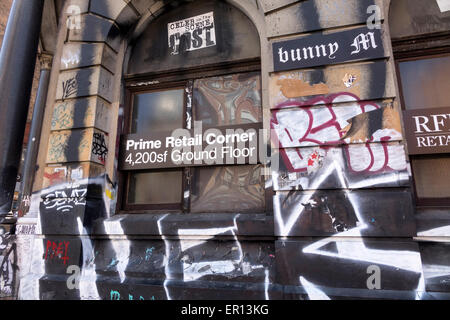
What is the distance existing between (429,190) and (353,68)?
1.88 meters

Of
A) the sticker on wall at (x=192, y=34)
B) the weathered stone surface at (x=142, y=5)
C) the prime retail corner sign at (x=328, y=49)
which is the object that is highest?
the weathered stone surface at (x=142, y=5)

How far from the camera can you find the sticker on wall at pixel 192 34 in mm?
4605

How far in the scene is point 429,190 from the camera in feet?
11.0

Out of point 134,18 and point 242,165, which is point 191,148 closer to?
point 242,165

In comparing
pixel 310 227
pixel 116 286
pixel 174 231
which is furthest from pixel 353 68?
pixel 116 286

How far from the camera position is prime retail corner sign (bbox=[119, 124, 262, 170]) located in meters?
4.02

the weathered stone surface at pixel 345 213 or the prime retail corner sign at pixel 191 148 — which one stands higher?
the prime retail corner sign at pixel 191 148

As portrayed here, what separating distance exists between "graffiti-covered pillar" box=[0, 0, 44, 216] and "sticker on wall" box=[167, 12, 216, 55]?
239cm

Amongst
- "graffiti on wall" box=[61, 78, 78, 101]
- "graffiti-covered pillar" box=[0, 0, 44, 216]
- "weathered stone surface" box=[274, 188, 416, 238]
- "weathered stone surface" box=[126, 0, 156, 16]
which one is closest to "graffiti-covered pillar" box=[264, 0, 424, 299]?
"weathered stone surface" box=[274, 188, 416, 238]

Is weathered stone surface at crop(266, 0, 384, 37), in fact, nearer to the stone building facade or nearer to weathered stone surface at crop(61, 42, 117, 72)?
the stone building facade

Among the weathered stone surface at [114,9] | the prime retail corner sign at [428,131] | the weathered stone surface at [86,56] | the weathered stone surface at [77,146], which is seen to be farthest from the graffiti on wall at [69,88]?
the prime retail corner sign at [428,131]

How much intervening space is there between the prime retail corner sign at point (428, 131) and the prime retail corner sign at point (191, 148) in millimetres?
2050

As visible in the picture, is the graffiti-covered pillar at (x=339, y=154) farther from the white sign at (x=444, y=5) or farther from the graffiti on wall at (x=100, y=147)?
the graffiti on wall at (x=100, y=147)
